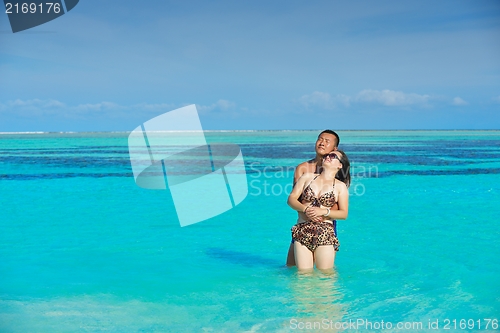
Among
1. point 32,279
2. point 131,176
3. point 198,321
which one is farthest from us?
point 131,176

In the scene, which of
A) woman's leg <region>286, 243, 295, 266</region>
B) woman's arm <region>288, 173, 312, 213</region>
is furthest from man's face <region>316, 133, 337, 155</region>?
woman's leg <region>286, 243, 295, 266</region>

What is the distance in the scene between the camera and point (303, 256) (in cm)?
536

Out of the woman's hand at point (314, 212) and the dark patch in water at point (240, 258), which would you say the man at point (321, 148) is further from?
the dark patch in water at point (240, 258)

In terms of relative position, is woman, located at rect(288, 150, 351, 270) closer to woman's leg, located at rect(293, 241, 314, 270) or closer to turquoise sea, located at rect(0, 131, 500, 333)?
woman's leg, located at rect(293, 241, 314, 270)

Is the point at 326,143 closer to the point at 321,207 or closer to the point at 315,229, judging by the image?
the point at 321,207

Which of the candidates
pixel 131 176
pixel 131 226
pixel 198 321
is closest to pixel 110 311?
pixel 198 321

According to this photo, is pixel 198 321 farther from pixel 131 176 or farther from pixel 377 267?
pixel 131 176

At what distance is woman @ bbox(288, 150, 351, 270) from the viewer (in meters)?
5.16

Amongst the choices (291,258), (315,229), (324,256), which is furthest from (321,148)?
(291,258)

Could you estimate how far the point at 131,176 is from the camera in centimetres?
1941

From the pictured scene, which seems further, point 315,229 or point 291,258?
point 291,258

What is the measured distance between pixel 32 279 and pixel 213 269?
2122 mm

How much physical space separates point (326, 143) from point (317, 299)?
60.6 inches

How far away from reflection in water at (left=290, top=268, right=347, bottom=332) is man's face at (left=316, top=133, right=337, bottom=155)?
1314mm
